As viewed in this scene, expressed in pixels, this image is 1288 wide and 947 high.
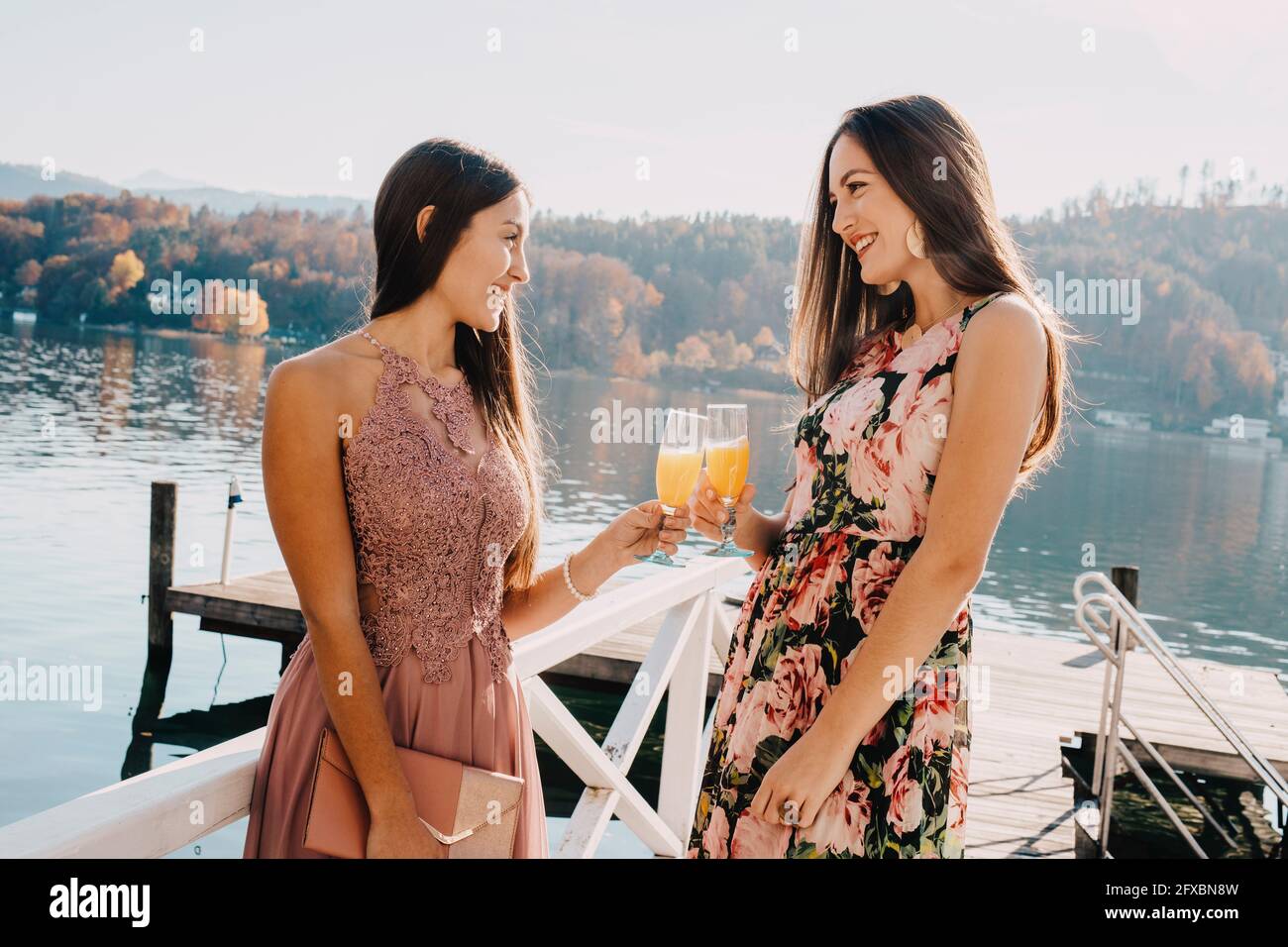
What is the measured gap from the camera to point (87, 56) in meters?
90.2

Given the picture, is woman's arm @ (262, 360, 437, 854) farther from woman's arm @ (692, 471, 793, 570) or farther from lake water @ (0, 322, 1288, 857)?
lake water @ (0, 322, 1288, 857)

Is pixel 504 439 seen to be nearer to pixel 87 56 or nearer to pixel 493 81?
pixel 493 81

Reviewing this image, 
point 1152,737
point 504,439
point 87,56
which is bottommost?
point 1152,737

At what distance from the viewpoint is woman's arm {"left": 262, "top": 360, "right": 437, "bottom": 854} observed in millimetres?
1478

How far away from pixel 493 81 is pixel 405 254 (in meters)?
71.6

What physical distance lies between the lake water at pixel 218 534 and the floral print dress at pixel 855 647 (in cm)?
75

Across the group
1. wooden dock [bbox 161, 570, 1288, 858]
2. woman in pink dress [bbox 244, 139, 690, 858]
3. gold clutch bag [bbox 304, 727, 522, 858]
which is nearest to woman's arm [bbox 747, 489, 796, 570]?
woman in pink dress [bbox 244, 139, 690, 858]

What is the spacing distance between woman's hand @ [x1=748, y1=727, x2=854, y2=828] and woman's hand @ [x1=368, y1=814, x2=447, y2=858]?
478 millimetres

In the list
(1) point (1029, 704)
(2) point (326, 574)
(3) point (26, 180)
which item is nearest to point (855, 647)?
(2) point (326, 574)

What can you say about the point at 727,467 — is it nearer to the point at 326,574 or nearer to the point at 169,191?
the point at 326,574

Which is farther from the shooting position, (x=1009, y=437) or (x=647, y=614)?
(x=647, y=614)

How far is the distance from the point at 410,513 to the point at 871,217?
86cm
